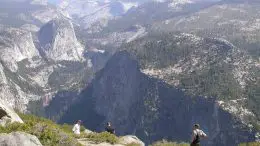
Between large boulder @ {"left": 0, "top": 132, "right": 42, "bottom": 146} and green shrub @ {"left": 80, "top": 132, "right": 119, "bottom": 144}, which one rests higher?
large boulder @ {"left": 0, "top": 132, "right": 42, "bottom": 146}

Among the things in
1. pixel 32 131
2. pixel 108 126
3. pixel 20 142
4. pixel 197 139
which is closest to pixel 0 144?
pixel 20 142

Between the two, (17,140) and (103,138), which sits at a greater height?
(17,140)

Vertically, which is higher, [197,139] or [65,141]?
[65,141]

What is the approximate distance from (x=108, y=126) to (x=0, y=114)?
1997cm

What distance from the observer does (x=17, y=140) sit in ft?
115

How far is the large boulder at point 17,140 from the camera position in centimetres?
3494

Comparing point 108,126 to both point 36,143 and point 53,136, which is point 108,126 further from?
point 36,143

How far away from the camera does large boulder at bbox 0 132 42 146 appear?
3494cm

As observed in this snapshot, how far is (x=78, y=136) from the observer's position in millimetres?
57406

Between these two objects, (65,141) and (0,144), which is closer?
(0,144)

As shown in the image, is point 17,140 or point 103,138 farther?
point 103,138

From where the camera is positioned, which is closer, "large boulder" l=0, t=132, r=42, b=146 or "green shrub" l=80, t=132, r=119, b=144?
"large boulder" l=0, t=132, r=42, b=146

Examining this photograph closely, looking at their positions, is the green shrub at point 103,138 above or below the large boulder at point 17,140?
below

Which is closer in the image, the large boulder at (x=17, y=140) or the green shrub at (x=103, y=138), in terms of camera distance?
the large boulder at (x=17, y=140)
